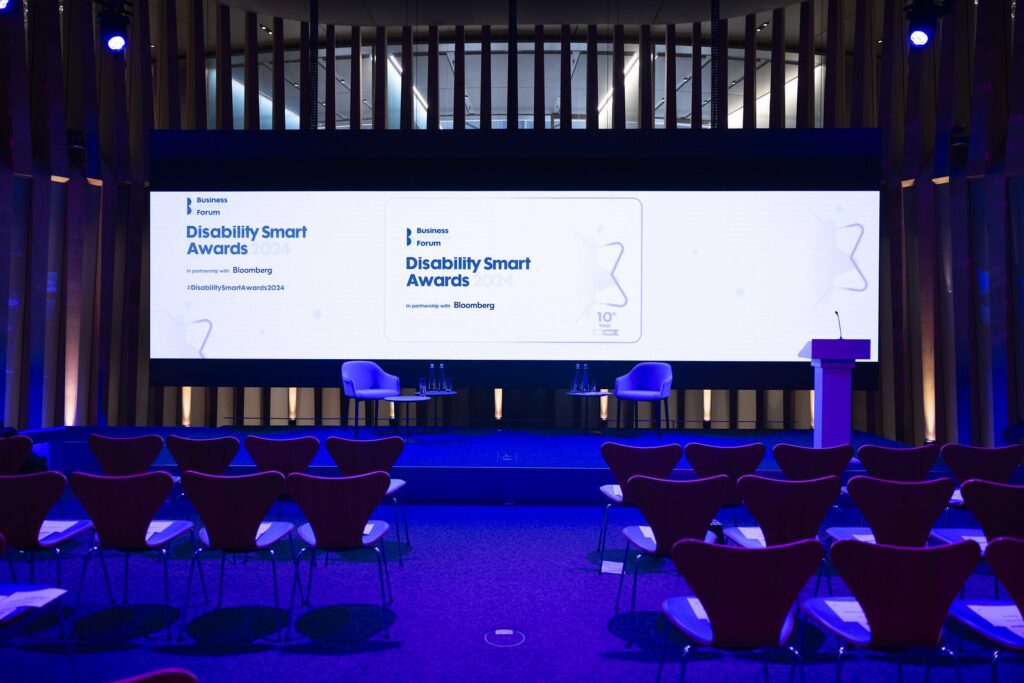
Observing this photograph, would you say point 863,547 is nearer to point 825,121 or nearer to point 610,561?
point 610,561

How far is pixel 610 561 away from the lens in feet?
15.6

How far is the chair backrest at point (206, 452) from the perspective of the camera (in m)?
4.94

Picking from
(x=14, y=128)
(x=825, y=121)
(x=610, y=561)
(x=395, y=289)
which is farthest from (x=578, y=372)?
(x=14, y=128)

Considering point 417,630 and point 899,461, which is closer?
point 417,630

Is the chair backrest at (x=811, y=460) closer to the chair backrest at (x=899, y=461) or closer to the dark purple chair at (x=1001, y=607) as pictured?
the chair backrest at (x=899, y=461)

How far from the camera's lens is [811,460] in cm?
467

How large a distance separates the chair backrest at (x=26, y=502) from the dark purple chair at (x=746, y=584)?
2.95 meters

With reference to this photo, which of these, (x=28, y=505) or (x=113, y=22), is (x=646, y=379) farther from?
(x=113, y=22)

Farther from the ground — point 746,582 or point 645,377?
point 645,377

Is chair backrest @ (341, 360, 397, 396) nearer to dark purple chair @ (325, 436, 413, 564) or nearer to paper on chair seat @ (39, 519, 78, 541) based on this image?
dark purple chair @ (325, 436, 413, 564)

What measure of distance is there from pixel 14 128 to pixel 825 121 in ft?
32.2

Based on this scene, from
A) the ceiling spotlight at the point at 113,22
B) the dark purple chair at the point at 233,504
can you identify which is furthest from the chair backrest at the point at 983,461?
the ceiling spotlight at the point at 113,22

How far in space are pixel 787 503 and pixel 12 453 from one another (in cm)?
501

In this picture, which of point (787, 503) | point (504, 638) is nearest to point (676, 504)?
point (787, 503)
